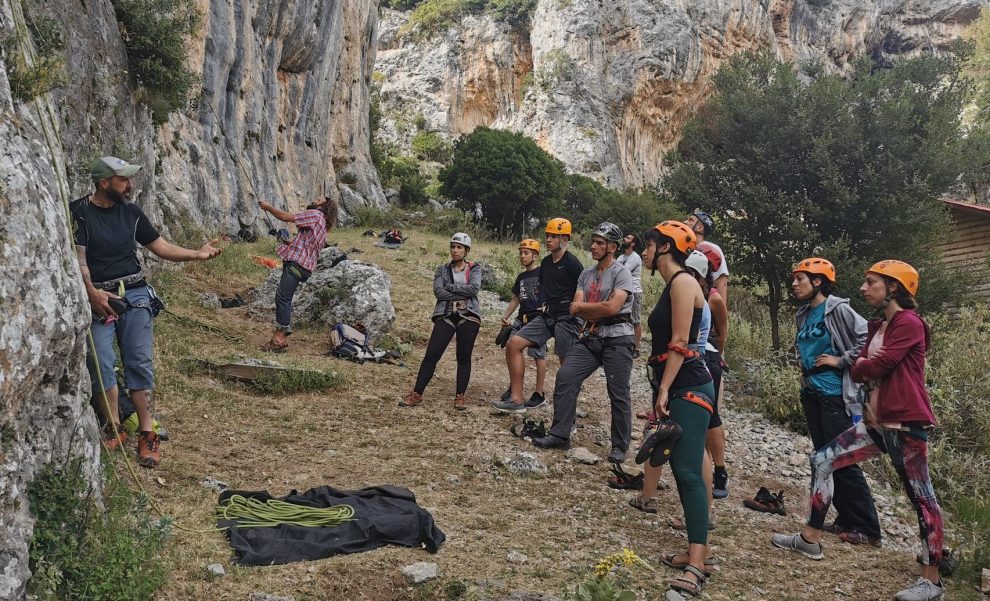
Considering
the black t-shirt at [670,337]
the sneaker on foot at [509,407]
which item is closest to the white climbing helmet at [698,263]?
the black t-shirt at [670,337]

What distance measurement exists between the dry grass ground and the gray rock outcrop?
4.57 feet

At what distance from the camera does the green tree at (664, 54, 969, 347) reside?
12.2 m

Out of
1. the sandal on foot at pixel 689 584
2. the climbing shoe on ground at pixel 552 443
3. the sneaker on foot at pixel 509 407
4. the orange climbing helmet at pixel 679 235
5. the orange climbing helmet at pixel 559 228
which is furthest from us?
the sneaker on foot at pixel 509 407

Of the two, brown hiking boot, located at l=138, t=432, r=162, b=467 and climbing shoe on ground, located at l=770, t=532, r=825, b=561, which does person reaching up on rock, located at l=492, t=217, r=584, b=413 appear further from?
brown hiking boot, located at l=138, t=432, r=162, b=467

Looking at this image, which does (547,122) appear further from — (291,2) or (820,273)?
(820,273)

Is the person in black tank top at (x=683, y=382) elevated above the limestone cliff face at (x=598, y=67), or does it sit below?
below

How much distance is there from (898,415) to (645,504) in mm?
1755

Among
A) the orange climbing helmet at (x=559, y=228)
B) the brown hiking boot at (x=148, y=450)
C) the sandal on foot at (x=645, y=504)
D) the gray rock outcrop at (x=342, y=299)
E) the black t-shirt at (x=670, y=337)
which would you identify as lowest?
the sandal on foot at (x=645, y=504)

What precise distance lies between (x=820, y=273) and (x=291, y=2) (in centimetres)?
1926

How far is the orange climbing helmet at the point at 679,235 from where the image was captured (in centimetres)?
384

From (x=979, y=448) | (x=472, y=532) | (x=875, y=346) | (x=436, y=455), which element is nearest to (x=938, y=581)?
(x=875, y=346)

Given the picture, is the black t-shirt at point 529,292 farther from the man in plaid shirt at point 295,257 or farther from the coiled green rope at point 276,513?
the coiled green rope at point 276,513

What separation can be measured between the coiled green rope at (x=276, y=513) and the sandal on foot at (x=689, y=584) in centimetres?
181

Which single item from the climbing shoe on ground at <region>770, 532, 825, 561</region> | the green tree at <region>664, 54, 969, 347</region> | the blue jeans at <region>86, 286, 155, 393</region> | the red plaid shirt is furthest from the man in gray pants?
the green tree at <region>664, 54, 969, 347</region>
